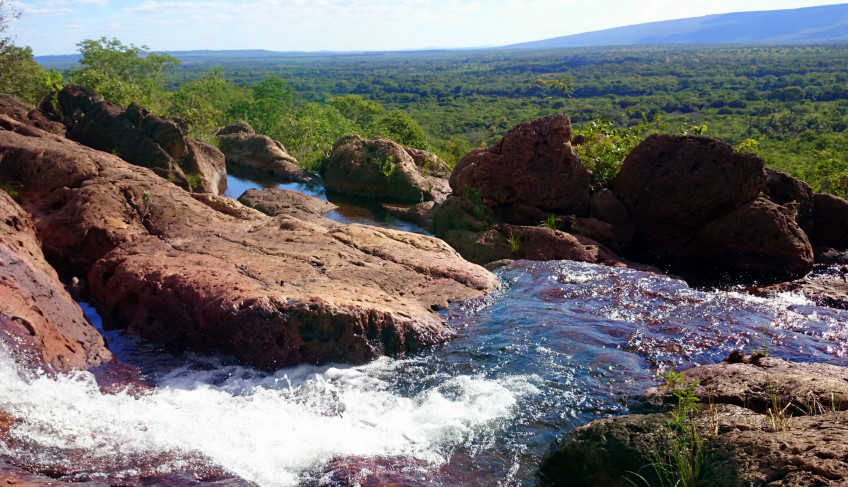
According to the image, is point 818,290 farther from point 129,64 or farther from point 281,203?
point 129,64

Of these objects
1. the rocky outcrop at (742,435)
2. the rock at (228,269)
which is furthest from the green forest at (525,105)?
the rocky outcrop at (742,435)

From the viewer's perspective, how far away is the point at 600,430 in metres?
4.58

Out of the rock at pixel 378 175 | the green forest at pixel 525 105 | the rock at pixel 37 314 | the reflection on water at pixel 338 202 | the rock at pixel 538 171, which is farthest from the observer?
the green forest at pixel 525 105

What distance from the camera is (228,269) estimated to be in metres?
7.43

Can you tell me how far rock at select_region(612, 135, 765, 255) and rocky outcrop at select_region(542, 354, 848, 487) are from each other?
5.56 metres

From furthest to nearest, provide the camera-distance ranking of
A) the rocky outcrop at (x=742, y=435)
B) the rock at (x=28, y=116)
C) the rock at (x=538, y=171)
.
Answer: the rock at (x=538, y=171)
the rock at (x=28, y=116)
the rocky outcrop at (x=742, y=435)

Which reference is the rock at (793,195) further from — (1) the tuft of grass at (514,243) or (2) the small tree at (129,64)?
(2) the small tree at (129,64)

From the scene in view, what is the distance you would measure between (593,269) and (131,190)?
7182 mm

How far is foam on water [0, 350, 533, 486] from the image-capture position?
15.0 ft

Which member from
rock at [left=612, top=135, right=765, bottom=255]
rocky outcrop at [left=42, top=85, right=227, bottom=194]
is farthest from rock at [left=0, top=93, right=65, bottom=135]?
rock at [left=612, top=135, right=765, bottom=255]

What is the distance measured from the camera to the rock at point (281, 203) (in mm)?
12977

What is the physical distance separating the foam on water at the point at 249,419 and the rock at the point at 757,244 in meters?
6.29

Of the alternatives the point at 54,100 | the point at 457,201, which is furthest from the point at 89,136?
the point at 457,201

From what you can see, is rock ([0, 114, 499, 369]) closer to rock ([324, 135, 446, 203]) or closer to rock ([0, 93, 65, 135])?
rock ([0, 93, 65, 135])
